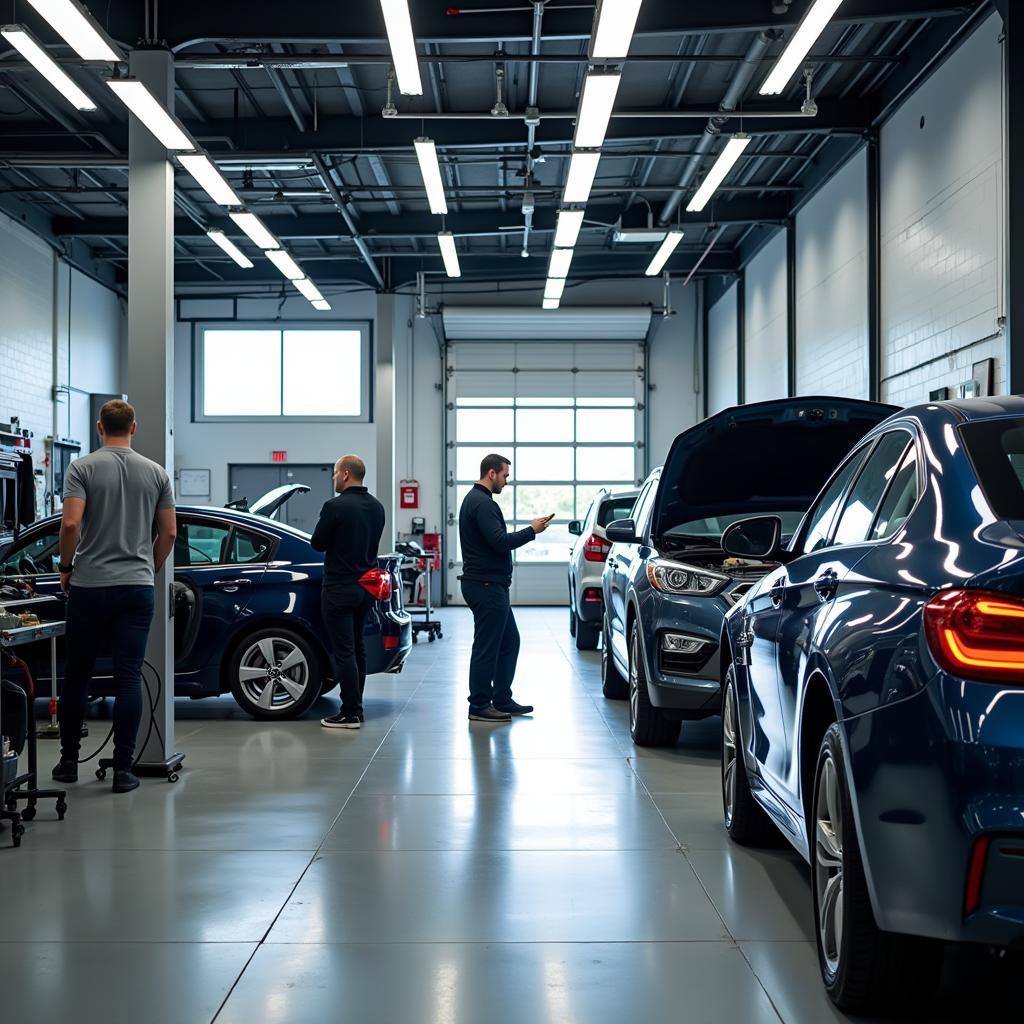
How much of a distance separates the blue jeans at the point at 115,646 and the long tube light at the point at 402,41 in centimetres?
383

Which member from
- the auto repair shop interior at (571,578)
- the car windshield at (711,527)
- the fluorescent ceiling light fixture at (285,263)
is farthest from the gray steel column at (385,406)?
the car windshield at (711,527)

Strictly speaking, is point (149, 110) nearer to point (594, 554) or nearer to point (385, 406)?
point (594, 554)

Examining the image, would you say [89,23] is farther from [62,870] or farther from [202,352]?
[202,352]

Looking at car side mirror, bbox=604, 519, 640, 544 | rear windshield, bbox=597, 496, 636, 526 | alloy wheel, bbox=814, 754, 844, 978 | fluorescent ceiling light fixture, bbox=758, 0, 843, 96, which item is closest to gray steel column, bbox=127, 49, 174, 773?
car side mirror, bbox=604, 519, 640, 544

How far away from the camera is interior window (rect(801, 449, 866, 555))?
4070mm

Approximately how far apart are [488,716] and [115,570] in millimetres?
3430

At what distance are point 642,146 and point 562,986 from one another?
1394 cm

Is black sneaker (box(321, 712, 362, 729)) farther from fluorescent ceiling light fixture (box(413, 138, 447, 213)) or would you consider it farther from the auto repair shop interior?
fluorescent ceiling light fixture (box(413, 138, 447, 213))

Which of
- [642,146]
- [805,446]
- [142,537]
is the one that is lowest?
[142,537]

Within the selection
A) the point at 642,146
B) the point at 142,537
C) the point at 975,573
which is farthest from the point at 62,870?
the point at 642,146

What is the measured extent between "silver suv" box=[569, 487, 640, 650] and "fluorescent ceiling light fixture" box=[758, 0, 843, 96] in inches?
180

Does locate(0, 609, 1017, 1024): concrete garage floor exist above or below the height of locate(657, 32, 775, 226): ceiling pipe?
below

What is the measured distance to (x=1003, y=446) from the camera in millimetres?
3029

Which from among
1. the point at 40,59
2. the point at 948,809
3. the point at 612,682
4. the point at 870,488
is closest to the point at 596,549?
the point at 612,682
